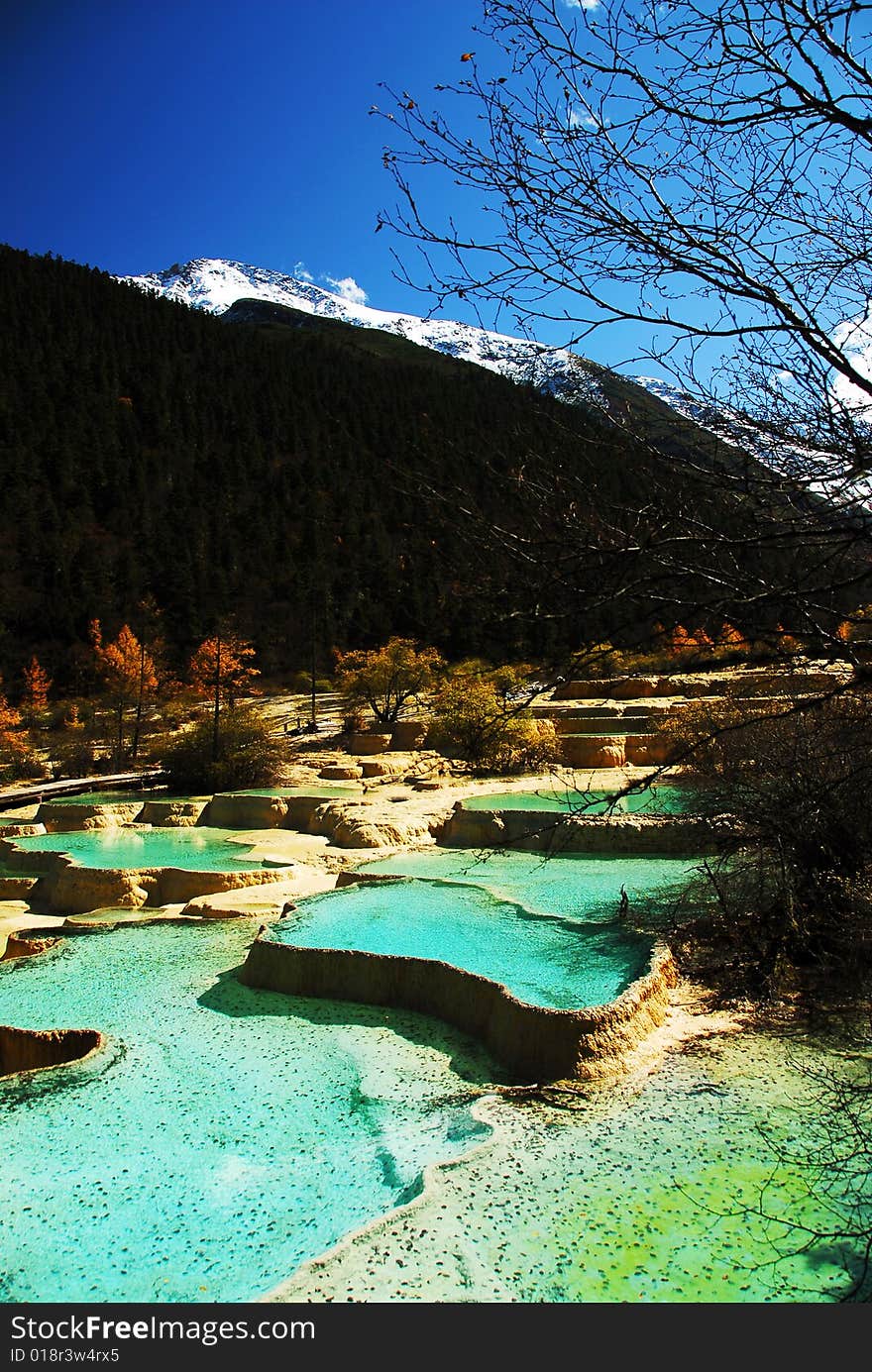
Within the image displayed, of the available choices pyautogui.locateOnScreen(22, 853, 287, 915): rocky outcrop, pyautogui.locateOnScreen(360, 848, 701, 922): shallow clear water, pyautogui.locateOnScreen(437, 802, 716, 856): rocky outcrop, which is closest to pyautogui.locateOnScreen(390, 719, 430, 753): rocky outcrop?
pyautogui.locateOnScreen(437, 802, 716, 856): rocky outcrop

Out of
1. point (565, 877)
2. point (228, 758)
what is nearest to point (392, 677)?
point (228, 758)

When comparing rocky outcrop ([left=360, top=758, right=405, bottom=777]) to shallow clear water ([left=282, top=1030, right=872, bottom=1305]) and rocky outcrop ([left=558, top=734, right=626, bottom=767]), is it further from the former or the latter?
shallow clear water ([left=282, top=1030, right=872, bottom=1305])

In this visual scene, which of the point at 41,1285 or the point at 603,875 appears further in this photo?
the point at 603,875

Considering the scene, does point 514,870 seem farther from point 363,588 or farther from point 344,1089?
point 363,588

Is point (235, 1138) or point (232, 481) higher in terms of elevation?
point (232, 481)

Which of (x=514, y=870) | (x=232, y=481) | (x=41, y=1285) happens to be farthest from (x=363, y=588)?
(x=41, y=1285)

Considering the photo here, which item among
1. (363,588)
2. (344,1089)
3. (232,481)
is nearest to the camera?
(344,1089)
